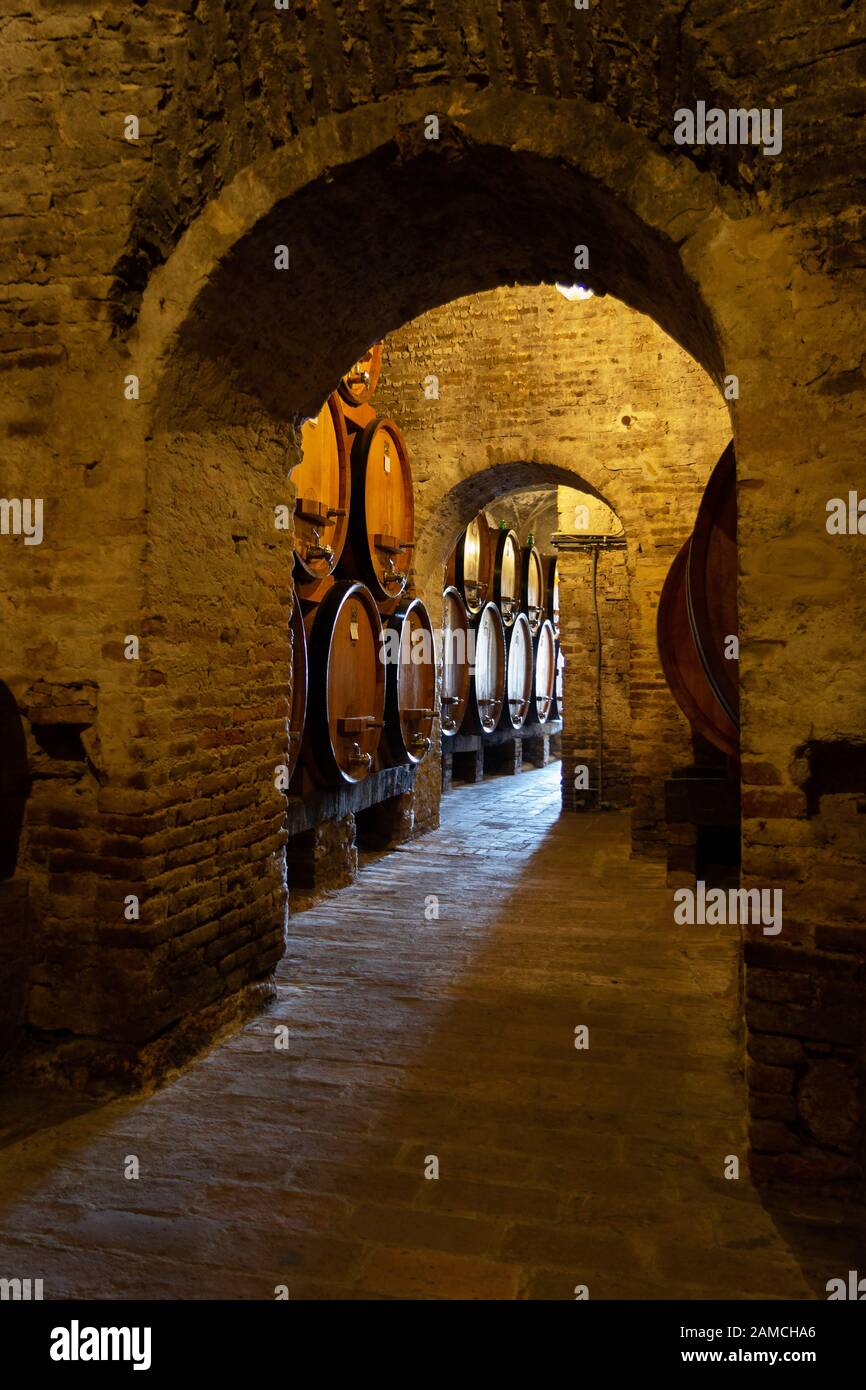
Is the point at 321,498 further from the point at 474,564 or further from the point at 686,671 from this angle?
the point at 474,564

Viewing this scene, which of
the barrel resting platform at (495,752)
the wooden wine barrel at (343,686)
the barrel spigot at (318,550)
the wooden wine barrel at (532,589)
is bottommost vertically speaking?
the barrel resting platform at (495,752)

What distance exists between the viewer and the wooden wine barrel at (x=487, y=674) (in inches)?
348

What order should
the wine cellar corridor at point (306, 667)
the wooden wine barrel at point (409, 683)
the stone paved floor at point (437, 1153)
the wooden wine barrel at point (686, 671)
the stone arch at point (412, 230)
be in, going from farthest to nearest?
the wooden wine barrel at point (409, 683)
the wooden wine barrel at point (686, 671)
the stone arch at point (412, 230)
the wine cellar corridor at point (306, 667)
the stone paved floor at point (437, 1153)

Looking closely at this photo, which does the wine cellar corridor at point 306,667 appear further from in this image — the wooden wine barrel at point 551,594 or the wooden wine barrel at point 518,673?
the wooden wine barrel at point 551,594

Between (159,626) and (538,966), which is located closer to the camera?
(159,626)

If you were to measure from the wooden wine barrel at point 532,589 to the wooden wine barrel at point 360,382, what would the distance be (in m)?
5.15

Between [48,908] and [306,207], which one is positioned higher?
[306,207]

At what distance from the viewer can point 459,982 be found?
3799 millimetres

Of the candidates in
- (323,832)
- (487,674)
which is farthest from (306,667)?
(487,674)

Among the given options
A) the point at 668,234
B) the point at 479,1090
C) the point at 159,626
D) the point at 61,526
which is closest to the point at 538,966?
the point at 479,1090

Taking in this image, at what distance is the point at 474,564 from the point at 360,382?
3.59m

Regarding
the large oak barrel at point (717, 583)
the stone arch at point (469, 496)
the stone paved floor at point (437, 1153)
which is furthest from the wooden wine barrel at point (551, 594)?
the large oak barrel at point (717, 583)
